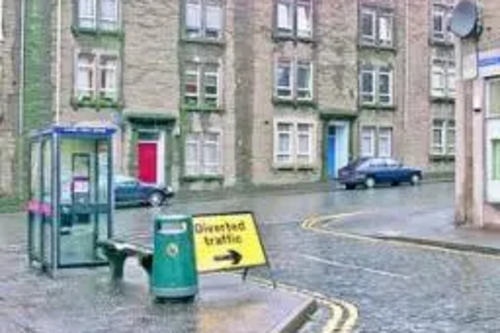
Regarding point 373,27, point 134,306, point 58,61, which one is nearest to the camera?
point 134,306

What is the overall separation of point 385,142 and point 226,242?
42889 mm

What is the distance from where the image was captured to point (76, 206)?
1602cm

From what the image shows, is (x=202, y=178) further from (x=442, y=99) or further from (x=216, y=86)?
(x=442, y=99)

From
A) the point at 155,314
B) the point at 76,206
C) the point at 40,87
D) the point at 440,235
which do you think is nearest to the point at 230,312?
the point at 155,314

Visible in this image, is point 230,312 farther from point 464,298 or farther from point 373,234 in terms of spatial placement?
point 373,234

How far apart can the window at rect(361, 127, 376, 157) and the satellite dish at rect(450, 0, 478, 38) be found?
30.2 meters

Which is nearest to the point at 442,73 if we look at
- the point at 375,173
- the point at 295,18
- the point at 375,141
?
the point at 375,141

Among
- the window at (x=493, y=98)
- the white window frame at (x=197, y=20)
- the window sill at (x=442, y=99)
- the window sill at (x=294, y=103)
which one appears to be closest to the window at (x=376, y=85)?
the window sill at (x=442, y=99)

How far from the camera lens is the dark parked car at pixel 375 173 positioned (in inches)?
1895

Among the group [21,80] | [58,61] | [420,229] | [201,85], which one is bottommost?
[420,229]

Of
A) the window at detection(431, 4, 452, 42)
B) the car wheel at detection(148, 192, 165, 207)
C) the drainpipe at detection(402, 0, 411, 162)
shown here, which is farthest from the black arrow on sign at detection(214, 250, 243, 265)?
the window at detection(431, 4, 452, 42)

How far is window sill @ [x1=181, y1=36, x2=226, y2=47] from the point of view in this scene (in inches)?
1907

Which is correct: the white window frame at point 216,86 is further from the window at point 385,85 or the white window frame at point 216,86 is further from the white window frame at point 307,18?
the window at point 385,85

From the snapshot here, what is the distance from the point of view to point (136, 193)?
40.2m
